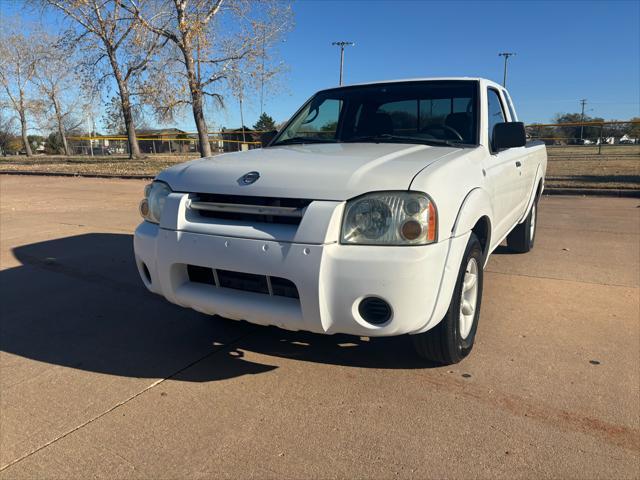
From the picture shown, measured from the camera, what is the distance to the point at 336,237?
2.40m

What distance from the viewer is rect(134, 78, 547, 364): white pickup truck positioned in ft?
7.80

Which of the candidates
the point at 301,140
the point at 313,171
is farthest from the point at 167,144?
the point at 313,171

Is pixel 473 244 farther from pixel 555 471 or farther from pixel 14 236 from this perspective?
pixel 14 236

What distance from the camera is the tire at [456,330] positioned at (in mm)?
2727

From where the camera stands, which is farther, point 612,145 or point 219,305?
point 612,145

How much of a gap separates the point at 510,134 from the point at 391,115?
0.99 metres

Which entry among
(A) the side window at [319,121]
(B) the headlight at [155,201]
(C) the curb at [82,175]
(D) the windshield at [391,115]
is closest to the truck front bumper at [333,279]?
(B) the headlight at [155,201]

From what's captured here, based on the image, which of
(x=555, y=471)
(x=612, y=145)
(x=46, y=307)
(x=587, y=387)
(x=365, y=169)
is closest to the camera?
(x=555, y=471)

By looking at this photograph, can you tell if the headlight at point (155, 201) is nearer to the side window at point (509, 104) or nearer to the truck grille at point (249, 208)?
the truck grille at point (249, 208)

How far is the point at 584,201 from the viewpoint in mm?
9992

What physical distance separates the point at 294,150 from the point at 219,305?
4.12 feet

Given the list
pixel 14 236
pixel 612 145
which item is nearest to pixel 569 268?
pixel 14 236

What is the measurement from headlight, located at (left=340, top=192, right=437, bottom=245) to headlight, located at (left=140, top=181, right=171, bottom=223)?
124 cm

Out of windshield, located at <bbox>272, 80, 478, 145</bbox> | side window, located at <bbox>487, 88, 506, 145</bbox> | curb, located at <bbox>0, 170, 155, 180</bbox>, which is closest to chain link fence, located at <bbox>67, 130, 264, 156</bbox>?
curb, located at <bbox>0, 170, 155, 180</bbox>
